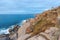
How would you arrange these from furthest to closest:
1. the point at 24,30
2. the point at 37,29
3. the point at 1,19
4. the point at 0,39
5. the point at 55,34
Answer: the point at 1,19, the point at 0,39, the point at 24,30, the point at 37,29, the point at 55,34

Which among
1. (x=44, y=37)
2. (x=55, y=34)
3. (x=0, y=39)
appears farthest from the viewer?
(x=0, y=39)

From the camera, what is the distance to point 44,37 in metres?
5.78

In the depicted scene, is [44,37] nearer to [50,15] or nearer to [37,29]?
[37,29]

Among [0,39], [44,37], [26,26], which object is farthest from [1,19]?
[44,37]

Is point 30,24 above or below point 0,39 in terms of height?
above

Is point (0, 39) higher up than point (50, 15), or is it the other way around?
point (50, 15)

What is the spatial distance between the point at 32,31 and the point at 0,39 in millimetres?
4401

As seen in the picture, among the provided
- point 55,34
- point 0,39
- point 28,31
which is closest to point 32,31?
point 28,31

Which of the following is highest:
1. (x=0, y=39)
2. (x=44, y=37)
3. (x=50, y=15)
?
(x=50, y=15)

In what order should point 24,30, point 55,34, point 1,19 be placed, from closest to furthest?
point 55,34
point 24,30
point 1,19

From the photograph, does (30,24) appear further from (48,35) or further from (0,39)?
(0,39)

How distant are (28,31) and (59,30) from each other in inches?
56.0

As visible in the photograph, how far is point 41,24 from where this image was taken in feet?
21.2

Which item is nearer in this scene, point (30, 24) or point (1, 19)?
point (30, 24)
